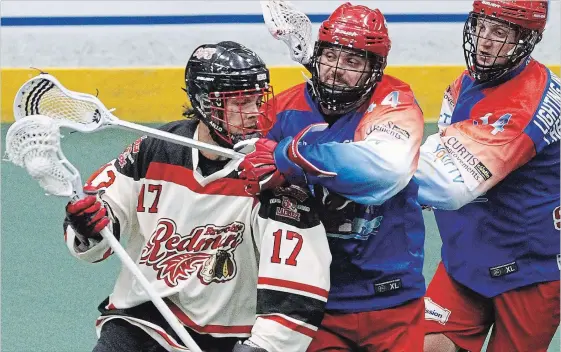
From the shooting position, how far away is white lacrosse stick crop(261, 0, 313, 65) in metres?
3.19

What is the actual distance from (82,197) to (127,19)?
11.7ft

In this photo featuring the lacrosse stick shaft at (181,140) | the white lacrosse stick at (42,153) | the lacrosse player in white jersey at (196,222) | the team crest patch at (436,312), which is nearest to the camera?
the white lacrosse stick at (42,153)

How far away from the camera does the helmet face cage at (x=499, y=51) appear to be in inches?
127

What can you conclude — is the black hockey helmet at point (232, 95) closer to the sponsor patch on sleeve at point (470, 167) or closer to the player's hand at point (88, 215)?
the player's hand at point (88, 215)

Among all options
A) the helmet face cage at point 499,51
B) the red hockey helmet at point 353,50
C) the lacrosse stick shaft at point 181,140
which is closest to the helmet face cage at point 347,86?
the red hockey helmet at point 353,50

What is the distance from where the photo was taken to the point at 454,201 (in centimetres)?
309

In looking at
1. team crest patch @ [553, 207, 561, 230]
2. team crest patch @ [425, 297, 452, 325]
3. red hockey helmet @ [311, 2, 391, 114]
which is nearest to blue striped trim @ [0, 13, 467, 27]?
team crest patch @ [425, 297, 452, 325]

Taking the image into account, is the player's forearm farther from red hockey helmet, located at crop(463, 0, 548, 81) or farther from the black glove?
red hockey helmet, located at crop(463, 0, 548, 81)

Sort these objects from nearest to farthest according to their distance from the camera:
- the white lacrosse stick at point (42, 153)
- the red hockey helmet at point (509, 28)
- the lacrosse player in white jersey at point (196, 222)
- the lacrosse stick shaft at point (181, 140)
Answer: the white lacrosse stick at point (42, 153) < the lacrosse stick shaft at point (181, 140) < the lacrosse player in white jersey at point (196, 222) < the red hockey helmet at point (509, 28)

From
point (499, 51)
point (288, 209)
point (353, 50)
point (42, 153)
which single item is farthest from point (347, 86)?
point (42, 153)

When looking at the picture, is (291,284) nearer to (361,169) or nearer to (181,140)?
(361,169)

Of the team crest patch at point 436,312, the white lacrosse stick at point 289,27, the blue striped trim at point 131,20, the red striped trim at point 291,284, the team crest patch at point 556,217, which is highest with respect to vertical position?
the white lacrosse stick at point 289,27

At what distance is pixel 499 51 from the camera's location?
3227mm

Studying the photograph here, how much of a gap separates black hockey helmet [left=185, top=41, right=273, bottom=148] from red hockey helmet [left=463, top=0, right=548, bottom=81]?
660mm
